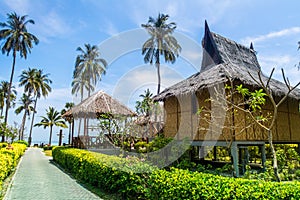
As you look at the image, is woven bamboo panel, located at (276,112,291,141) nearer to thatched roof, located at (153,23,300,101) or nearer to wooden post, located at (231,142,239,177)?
thatched roof, located at (153,23,300,101)

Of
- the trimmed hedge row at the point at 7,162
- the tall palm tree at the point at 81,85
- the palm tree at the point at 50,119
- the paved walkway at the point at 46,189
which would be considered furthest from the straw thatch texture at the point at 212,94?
the palm tree at the point at 50,119

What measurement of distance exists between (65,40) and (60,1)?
247 centimetres

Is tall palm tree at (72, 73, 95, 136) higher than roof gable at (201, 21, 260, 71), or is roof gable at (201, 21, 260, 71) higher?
tall palm tree at (72, 73, 95, 136)

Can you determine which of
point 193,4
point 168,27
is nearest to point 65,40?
point 193,4

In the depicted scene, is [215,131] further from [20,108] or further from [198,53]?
[20,108]

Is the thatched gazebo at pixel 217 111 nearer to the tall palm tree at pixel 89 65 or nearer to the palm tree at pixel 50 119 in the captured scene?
the tall palm tree at pixel 89 65

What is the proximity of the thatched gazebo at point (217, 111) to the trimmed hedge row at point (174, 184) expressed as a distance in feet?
12.6

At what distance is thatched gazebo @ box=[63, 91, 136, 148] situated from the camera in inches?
576

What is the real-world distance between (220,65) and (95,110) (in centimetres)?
838

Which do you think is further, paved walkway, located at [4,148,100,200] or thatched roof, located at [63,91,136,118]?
thatched roof, located at [63,91,136,118]

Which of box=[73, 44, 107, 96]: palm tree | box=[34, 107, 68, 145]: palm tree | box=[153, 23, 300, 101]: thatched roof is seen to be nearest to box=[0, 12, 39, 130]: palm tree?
box=[73, 44, 107, 96]: palm tree

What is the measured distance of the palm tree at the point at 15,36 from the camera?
26297 mm

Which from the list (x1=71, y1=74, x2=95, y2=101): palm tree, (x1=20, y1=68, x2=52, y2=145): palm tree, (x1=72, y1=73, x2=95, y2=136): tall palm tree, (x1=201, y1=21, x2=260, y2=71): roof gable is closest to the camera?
(x1=201, y1=21, x2=260, y2=71): roof gable

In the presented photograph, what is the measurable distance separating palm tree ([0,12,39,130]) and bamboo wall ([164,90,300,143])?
2281 centimetres
